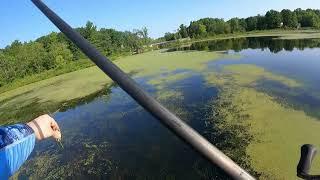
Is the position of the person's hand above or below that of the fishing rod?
below

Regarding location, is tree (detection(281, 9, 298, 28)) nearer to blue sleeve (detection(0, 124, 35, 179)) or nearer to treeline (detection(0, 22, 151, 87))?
treeline (detection(0, 22, 151, 87))

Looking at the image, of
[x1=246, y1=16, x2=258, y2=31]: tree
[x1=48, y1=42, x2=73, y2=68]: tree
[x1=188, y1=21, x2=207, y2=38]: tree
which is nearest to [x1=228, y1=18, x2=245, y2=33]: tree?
[x1=246, y1=16, x2=258, y2=31]: tree

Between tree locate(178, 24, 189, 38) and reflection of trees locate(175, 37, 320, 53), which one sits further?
tree locate(178, 24, 189, 38)

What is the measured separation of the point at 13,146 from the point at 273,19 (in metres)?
65.1

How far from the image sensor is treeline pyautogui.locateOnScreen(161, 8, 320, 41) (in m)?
56.9

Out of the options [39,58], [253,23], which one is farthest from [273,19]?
[39,58]

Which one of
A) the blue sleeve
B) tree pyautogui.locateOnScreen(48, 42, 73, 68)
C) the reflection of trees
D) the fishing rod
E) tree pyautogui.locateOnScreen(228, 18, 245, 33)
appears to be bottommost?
tree pyautogui.locateOnScreen(228, 18, 245, 33)

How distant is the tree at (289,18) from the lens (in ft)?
190

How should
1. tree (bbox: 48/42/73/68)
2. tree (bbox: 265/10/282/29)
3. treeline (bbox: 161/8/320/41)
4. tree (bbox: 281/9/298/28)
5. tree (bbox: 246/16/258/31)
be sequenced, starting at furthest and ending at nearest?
tree (bbox: 246/16/258/31) → tree (bbox: 265/10/282/29) → tree (bbox: 281/9/298/28) → treeline (bbox: 161/8/320/41) → tree (bbox: 48/42/73/68)

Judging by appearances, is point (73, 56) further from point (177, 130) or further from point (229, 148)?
point (177, 130)

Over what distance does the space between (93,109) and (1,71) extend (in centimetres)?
2098

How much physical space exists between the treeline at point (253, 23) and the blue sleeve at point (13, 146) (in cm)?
5072

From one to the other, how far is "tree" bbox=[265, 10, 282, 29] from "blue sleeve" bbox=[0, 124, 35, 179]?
64.2 m

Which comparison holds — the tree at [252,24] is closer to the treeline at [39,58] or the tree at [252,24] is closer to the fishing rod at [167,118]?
the treeline at [39,58]
